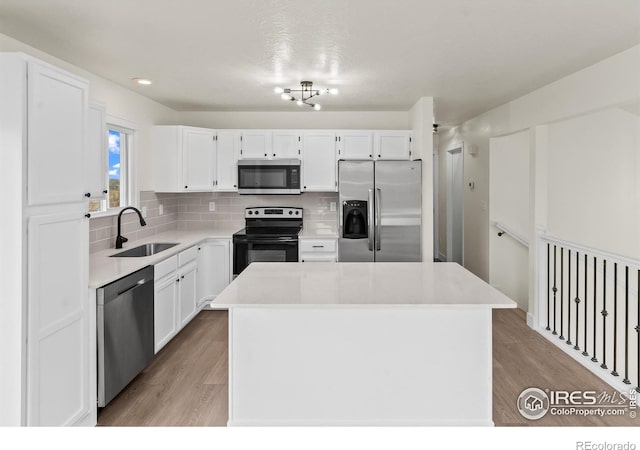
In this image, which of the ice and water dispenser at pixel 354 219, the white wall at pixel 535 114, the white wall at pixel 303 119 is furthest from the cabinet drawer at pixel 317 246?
the white wall at pixel 535 114

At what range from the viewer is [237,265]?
184 inches

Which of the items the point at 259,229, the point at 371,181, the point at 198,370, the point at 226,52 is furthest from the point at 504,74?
the point at 198,370

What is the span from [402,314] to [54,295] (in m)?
1.82

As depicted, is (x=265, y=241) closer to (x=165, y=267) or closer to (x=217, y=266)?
(x=217, y=266)

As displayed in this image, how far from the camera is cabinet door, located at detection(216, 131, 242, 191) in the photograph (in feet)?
16.4

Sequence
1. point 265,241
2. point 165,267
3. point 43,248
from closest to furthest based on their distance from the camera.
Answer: point 43,248
point 165,267
point 265,241

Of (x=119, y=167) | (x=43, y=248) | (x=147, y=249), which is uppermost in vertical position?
(x=119, y=167)

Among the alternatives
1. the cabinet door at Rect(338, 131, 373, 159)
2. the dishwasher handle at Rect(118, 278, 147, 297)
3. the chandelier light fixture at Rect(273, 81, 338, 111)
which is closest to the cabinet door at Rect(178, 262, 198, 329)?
the dishwasher handle at Rect(118, 278, 147, 297)

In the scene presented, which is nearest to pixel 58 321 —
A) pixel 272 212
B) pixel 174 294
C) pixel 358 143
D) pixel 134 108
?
pixel 174 294

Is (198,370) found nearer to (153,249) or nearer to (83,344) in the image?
(83,344)

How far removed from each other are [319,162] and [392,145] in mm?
899

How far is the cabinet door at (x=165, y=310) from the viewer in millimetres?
3291

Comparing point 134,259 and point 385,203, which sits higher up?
point 385,203

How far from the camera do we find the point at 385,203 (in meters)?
4.51
